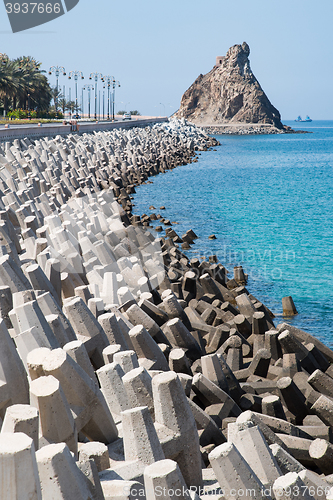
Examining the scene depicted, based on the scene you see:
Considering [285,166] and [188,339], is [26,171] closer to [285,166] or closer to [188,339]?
[188,339]

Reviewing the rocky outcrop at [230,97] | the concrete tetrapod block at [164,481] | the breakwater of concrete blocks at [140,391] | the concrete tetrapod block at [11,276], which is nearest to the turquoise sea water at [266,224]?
the breakwater of concrete blocks at [140,391]

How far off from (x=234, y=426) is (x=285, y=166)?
5307 centimetres

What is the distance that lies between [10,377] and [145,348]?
1.60 m

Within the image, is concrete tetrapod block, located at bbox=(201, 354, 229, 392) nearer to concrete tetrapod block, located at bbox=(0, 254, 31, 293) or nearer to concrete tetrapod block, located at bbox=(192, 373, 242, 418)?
concrete tetrapod block, located at bbox=(192, 373, 242, 418)

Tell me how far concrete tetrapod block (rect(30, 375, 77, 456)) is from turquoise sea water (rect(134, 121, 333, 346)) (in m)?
7.34

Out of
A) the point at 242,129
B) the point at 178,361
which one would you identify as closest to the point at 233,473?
the point at 178,361

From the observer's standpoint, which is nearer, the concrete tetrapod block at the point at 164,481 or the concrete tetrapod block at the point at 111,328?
the concrete tetrapod block at the point at 164,481

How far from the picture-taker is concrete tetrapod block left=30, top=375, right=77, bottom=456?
1.95 metres

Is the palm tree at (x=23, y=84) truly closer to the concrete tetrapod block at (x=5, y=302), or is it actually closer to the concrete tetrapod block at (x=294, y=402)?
the concrete tetrapod block at (x=5, y=302)

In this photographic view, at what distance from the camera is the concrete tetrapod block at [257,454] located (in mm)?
2131

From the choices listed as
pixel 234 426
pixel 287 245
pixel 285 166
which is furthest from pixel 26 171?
pixel 285 166

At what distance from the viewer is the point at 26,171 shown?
15.7 m

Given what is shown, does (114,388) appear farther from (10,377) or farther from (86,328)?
(86,328)

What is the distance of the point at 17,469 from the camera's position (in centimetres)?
142
